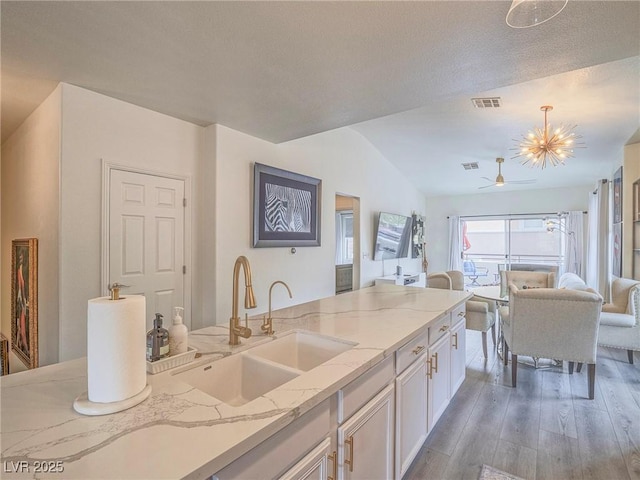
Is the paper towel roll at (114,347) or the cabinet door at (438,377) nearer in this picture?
the paper towel roll at (114,347)

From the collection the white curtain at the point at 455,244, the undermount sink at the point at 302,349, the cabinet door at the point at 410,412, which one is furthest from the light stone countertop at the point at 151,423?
the white curtain at the point at 455,244

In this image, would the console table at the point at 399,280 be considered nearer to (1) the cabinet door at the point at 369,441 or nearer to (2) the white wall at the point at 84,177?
(1) the cabinet door at the point at 369,441

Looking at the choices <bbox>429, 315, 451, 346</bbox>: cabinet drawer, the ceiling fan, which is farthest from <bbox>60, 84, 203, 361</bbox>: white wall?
the ceiling fan

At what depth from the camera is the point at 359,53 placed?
1795 millimetres

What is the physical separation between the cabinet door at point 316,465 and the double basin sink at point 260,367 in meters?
0.26

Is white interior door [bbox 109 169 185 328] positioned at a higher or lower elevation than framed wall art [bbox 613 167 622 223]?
lower

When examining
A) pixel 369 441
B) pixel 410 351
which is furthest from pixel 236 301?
pixel 410 351

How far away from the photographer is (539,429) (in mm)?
2338

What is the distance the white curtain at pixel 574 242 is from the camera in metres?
6.16

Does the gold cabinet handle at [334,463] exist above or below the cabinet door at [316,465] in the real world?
below

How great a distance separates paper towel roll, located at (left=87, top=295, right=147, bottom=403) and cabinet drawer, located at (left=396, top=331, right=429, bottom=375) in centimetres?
117

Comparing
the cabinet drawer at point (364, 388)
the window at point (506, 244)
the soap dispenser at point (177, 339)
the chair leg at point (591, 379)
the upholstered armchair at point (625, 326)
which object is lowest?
the chair leg at point (591, 379)

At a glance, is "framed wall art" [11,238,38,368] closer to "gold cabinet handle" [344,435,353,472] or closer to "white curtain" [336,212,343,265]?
"gold cabinet handle" [344,435,353,472]

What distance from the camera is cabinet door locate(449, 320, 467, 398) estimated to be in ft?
8.18
